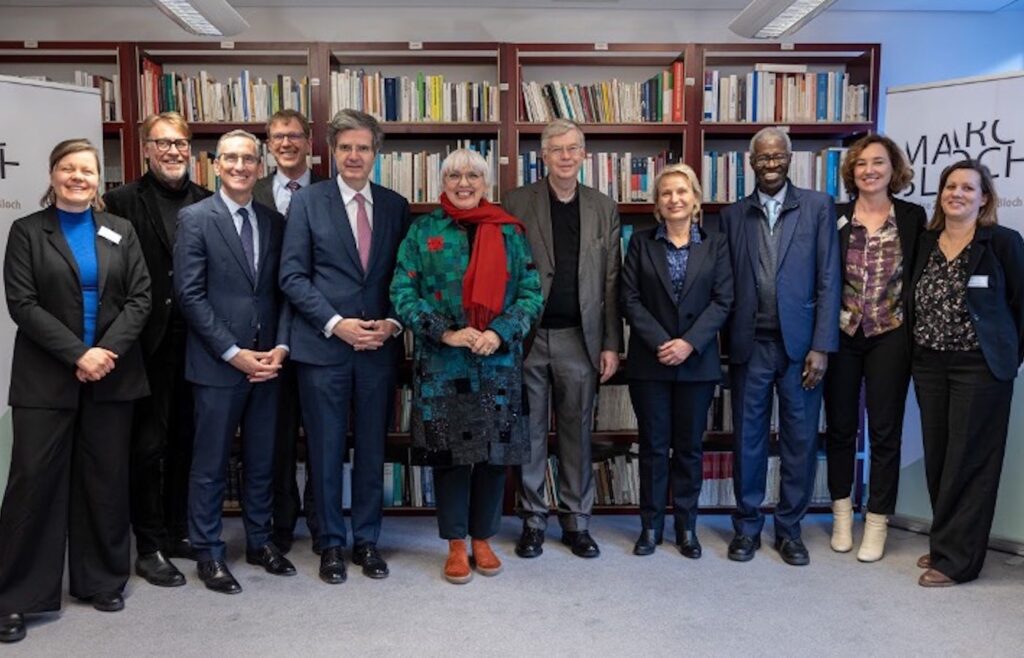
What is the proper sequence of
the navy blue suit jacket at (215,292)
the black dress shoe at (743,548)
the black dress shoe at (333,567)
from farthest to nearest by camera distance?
the black dress shoe at (743,548), the black dress shoe at (333,567), the navy blue suit jacket at (215,292)

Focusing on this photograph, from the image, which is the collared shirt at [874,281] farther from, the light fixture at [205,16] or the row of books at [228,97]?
the light fixture at [205,16]

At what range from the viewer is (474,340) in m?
3.14

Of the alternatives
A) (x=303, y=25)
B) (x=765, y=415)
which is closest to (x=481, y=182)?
(x=765, y=415)

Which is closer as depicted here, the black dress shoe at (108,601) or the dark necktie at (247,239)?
the black dress shoe at (108,601)

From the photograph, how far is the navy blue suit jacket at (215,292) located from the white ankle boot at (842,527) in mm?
2595

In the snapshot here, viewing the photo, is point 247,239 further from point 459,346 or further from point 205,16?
point 205,16

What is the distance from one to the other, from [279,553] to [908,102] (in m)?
3.60

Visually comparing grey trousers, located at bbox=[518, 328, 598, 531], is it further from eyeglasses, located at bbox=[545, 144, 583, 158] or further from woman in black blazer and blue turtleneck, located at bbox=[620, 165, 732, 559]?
eyeglasses, located at bbox=[545, 144, 583, 158]

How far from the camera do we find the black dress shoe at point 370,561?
3410mm

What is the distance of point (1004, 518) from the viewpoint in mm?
3836

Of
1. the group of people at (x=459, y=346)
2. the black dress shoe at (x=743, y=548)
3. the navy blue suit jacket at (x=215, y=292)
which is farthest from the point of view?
the black dress shoe at (x=743, y=548)

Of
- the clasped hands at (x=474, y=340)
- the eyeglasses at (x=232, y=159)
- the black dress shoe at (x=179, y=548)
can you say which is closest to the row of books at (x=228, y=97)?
the eyeglasses at (x=232, y=159)

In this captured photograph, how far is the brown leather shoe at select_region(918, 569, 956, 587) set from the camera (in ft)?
11.0

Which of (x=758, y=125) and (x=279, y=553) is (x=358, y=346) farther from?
(x=758, y=125)
